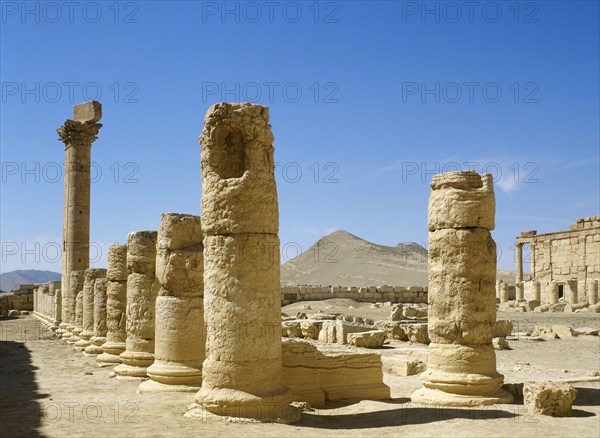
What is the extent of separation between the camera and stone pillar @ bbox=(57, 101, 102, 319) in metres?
25.0

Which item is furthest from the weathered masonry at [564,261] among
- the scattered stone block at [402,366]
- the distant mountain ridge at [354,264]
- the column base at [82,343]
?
the column base at [82,343]

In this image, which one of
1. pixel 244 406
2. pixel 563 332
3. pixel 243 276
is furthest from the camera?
pixel 563 332

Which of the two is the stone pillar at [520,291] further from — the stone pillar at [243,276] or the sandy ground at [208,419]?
the stone pillar at [243,276]

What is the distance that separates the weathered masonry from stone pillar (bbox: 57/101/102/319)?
2763cm

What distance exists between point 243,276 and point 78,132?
19.1 m

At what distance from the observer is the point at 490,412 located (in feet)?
30.4

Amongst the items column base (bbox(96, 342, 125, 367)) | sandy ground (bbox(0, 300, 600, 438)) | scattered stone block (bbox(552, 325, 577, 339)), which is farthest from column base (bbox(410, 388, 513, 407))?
scattered stone block (bbox(552, 325, 577, 339))

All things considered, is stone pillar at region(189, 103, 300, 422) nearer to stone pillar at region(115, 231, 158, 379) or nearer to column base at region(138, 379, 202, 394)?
column base at region(138, 379, 202, 394)

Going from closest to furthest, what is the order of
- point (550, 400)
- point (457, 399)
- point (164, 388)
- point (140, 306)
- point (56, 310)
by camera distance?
point (550, 400) → point (457, 399) → point (164, 388) → point (140, 306) → point (56, 310)

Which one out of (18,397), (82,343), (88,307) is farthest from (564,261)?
(18,397)

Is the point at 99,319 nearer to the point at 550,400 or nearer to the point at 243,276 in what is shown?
the point at 243,276

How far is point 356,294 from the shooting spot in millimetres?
36875

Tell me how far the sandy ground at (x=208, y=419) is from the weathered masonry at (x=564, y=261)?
26.8 meters

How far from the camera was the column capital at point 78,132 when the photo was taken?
82.5 ft
